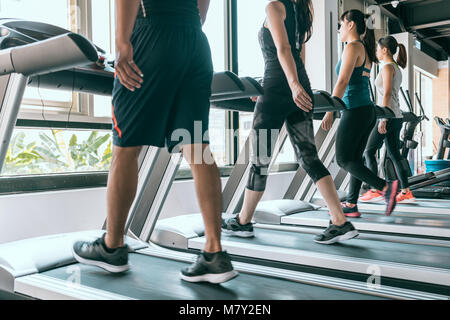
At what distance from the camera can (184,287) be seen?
1523mm

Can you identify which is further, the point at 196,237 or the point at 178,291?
the point at 196,237

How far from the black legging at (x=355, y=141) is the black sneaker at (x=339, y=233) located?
0.37 metres

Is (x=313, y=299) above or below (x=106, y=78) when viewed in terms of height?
below

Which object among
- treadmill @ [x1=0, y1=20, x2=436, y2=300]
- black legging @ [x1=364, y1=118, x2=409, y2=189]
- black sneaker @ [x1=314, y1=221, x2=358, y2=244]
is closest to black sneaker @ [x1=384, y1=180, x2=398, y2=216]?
black sneaker @ [x1=314, y1=221, x2=358, y2=244]

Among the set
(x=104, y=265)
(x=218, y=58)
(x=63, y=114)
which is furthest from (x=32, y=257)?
(x=218, y=58)

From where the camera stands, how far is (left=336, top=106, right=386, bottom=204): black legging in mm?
2496

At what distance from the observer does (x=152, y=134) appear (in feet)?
4.58

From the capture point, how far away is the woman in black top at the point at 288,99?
82.7 inches

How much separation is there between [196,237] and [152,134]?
4.16 ft

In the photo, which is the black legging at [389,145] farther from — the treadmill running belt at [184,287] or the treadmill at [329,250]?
the treadmill running belt at [184,287]

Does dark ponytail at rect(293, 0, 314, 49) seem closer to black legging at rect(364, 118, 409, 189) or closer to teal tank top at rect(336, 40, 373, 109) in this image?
teal tank top at rect(336, 40, 373, 109)

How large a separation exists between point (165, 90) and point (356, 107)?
1542 millimetres
